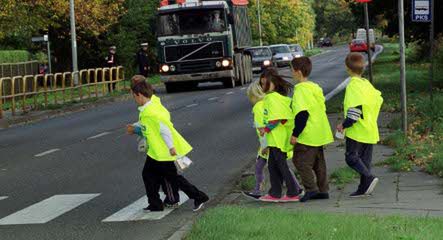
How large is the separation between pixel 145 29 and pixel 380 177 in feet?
138

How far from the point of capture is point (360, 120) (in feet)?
28.7

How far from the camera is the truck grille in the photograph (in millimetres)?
31453

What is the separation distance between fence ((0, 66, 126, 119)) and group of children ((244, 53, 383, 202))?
605 inches

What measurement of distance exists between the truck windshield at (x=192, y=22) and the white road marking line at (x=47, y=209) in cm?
2126

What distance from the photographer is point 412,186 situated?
923cm

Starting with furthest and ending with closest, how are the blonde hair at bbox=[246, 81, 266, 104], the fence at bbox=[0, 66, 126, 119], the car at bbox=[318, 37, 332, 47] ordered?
1. the car at bbox=[318, 37, 332, 47]
2. the fence at bbox=[0, 66, 126, 119]
3. the blonde hair at bbox=[246, 81, 266, 104]

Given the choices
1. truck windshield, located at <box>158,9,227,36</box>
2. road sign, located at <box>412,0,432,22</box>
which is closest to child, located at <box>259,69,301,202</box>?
road sign, located at <box>412,0,432,22</box>

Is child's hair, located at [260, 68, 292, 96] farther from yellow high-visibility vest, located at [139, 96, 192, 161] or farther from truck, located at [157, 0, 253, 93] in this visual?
truck, located at [157, 0, 253, 93]

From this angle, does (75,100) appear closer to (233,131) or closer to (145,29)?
(233,131)

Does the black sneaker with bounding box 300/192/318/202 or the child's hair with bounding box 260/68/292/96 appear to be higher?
the child's hair with bounding box 260/68/292/96

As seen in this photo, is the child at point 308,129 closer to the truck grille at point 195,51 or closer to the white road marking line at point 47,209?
the white road marking line at point 47,209

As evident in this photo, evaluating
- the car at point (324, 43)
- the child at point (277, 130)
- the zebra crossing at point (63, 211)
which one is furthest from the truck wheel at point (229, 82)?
the car at point (324, 43)

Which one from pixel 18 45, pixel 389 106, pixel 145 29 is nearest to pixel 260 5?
pixel 145 29

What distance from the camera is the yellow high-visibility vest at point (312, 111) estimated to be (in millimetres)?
8633
